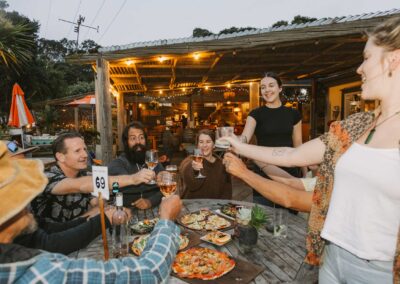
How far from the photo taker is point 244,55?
6832 mm

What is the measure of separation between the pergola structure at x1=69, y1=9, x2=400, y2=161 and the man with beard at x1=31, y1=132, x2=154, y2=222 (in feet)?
8.72

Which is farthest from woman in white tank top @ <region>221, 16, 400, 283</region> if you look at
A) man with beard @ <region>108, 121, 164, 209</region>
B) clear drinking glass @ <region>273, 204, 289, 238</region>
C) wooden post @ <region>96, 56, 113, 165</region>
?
wooden post @ <region>96, 56, 113, 165</region>

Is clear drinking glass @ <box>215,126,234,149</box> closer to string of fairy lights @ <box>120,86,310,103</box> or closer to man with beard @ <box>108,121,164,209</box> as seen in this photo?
man with beard @ <box>108,121,164,209</box>

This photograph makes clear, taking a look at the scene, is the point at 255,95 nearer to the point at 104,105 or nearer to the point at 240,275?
the point at 104,105

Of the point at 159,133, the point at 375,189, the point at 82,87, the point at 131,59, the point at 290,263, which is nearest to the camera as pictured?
the point at 375,189

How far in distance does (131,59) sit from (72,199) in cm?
371

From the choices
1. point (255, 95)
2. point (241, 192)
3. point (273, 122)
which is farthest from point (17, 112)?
point (255, 95)

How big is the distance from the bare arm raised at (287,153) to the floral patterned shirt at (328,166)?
3.3 inches

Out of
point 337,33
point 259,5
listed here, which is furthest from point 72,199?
point 259,5

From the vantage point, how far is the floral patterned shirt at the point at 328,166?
1.42 m

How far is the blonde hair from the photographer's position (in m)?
1.19

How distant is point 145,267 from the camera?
0.99 metres

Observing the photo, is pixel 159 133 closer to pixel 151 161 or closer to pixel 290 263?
pixel 151 161

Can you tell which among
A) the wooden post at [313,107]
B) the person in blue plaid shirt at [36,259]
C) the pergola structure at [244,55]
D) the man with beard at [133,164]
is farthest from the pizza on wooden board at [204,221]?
the wooden post at [313,107]
